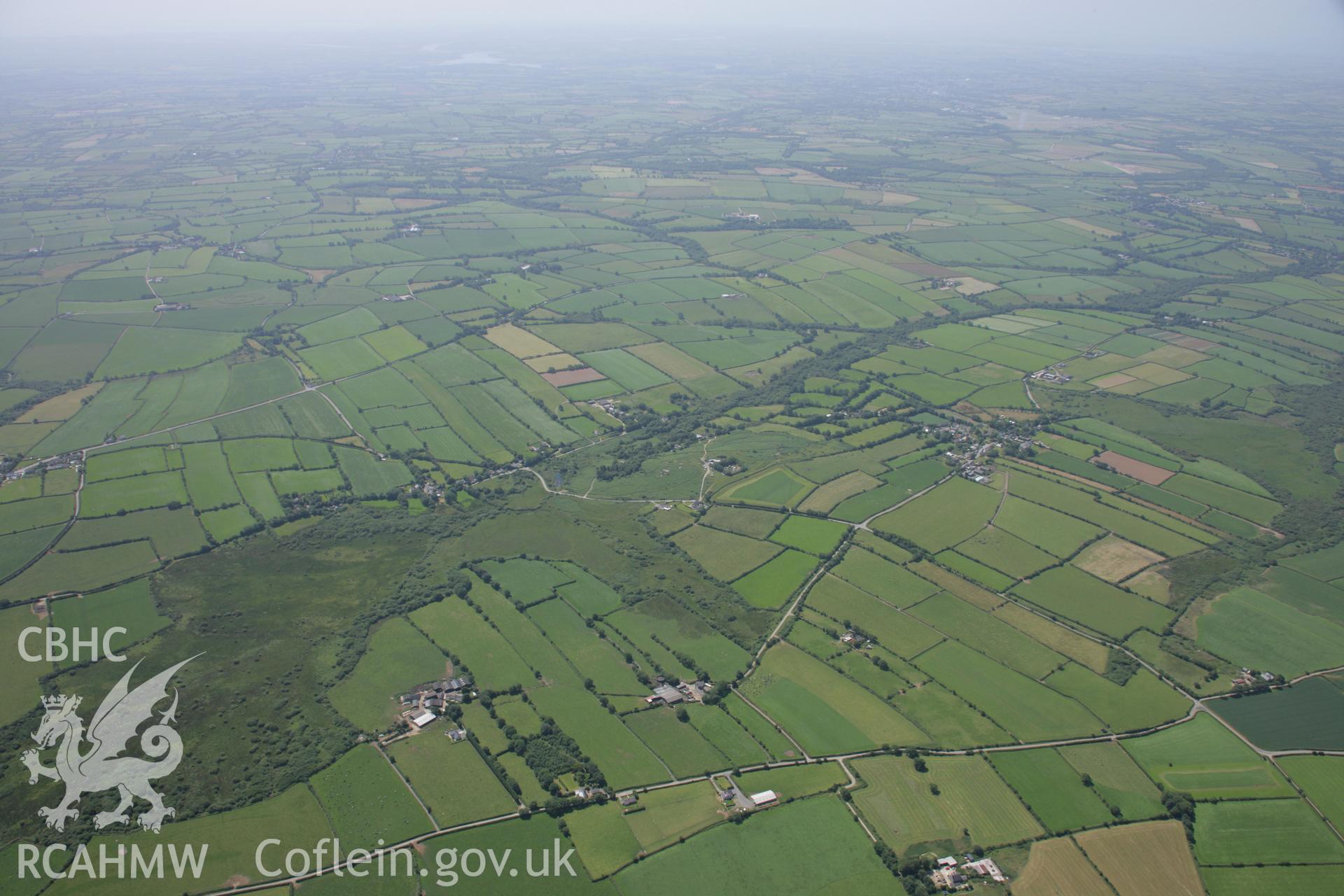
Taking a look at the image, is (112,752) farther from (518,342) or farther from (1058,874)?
(518,342)

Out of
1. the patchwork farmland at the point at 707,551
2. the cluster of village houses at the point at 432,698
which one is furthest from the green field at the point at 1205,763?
the cluster of village houses at the point at 432,698

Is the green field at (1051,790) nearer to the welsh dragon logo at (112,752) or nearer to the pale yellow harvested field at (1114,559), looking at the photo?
the pale yellow harvested field at (1114,559)

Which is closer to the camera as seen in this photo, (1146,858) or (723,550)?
(1146,858)

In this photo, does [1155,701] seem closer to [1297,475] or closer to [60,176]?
[1297,475]

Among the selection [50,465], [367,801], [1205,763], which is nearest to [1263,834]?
[1205,763]

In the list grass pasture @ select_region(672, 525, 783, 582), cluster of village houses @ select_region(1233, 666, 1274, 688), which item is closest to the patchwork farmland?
cluster of village houses @ select_region(1233, 666, 1274, 688)

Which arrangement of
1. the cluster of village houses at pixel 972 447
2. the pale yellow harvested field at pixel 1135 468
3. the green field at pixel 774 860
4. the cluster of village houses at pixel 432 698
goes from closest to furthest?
the green field at pixel 774 860 < the cluster of village houses at pixel 432 698 < the pale yellow harvested field at pixel 1135 468 < the cluster of village houses at pixel 972 447

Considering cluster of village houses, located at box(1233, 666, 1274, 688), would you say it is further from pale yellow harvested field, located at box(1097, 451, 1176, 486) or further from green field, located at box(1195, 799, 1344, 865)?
pale yellow harvested field, located at box(1097, 451, 1176, 486)
